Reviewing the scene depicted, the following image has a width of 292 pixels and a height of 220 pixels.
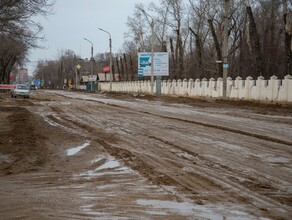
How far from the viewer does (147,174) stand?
726cm

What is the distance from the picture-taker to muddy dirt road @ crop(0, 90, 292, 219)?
17.2 feet

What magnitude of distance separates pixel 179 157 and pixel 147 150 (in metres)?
1.14

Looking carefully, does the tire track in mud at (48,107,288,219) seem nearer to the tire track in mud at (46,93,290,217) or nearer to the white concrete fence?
the tire track in mud at (46,93,290,217)

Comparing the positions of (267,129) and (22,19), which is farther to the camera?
(22,19)

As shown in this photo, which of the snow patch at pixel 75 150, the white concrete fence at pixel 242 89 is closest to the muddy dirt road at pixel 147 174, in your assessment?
the snow patch at pixel 75 150

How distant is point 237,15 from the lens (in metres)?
58.0

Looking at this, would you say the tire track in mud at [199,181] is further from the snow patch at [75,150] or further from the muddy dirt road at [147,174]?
the snow patch at [75,150]

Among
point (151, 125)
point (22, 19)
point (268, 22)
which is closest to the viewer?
point (151, 125)

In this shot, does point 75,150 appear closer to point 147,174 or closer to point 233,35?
point 147,174

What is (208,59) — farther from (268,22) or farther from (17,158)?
(17,158)

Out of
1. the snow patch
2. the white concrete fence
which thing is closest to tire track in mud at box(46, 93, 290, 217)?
the snow patch

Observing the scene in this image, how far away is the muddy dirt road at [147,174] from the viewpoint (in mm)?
5246

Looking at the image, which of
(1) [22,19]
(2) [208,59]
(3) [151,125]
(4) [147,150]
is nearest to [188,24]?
(2) [208,59]

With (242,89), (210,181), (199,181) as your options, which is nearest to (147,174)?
(199,181)
